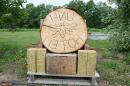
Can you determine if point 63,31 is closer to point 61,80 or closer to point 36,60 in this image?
point 36,60

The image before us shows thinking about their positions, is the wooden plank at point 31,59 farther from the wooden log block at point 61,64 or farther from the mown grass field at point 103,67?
the mown grass field at point 103,67

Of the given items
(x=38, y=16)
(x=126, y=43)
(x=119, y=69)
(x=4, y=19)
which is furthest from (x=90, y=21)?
(x=119, y=69)

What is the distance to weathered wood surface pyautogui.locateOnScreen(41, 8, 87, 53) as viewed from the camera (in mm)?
5855

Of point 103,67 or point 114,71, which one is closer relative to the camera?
point 114,71

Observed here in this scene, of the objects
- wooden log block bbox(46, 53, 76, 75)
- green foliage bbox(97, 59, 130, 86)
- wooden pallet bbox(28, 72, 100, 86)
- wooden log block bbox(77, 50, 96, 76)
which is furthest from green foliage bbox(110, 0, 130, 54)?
wooden log block bbox(46, 53, 76, 75)

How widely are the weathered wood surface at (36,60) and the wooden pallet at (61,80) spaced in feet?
0.32

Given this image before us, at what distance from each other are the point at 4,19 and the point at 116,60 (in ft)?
13.7

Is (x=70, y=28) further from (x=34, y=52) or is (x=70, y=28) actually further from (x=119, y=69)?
(x=119, y=69)

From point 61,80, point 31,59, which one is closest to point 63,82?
point 61,80

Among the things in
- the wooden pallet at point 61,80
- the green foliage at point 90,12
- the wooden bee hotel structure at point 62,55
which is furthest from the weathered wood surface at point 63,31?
the green foliage at point 90,12

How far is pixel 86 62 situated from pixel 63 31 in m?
0.77

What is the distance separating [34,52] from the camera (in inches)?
222

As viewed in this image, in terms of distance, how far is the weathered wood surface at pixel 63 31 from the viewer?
5855mm

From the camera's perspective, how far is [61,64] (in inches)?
218
